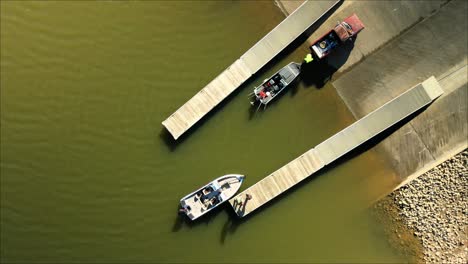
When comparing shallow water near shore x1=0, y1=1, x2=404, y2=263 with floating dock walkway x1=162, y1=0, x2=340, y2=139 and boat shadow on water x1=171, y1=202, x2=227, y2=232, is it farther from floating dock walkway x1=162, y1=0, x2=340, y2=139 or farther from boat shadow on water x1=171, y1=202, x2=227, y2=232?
floating dock walkway x1=162, y1=0, x2=340, y2=139

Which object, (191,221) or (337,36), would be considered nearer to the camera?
(337,36)

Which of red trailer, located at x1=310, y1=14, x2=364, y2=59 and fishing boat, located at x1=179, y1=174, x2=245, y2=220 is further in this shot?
fishing boat, located at x1=179, y1=174, x2=245, y2=220

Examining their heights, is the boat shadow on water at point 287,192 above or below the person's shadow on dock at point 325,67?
below

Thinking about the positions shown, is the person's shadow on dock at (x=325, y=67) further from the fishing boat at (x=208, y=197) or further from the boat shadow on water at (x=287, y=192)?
the fishing boat at (x=208, y=197)

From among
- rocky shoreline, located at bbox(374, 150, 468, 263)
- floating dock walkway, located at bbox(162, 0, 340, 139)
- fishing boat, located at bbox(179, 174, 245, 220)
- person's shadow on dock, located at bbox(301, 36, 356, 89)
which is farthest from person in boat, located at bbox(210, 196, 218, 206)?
rocky shoreline, located at bbox(374, 150, 468, 263)

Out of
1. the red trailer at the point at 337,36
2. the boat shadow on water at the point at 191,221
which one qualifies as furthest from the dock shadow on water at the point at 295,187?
the red trailer at the point at 337,36

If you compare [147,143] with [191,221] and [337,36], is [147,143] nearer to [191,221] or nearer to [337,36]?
→ [191,221]

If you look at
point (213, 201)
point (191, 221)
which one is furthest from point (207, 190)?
point (191, 221)
